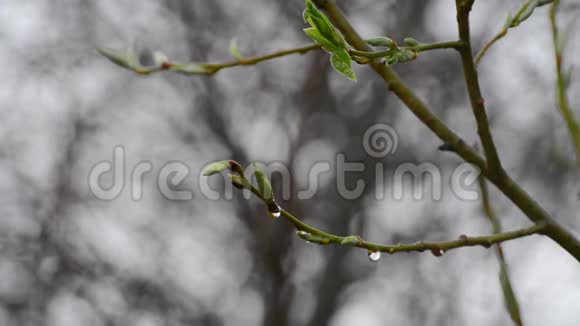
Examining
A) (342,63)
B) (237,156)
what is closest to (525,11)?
(342,63)

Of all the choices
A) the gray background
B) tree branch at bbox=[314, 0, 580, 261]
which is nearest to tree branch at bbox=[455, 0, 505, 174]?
tree branch at bbox=[314, 0, 580, 261]

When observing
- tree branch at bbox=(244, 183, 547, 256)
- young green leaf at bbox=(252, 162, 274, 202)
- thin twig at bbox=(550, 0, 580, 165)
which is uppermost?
thin twig at bbox=(550, 0, 580, 165)

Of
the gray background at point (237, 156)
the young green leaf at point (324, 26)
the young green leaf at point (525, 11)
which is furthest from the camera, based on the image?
the gray background at point (237, 156)

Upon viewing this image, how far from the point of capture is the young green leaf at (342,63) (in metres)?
0.49

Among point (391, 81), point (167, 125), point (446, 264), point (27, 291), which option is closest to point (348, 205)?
point (446, 264)

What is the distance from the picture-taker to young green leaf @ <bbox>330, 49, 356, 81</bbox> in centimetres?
49

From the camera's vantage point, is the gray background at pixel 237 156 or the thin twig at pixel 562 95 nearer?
the thin twig at pixel 562 95

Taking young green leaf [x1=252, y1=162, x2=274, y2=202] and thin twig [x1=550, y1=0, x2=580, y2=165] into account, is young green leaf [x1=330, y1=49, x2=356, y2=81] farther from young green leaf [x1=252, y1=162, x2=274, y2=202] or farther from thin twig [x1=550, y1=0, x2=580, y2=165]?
thin twig [x1=550, y1=0, x2=580, y2=165]

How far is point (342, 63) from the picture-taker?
503 mm

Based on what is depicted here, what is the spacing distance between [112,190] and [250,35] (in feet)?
4.18

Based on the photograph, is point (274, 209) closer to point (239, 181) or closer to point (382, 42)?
point (239, 181)

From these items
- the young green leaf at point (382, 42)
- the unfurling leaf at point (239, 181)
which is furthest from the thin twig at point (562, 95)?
A: the unfurling leaf at point (239, 181)

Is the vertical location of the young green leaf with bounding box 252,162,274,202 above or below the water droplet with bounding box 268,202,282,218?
above

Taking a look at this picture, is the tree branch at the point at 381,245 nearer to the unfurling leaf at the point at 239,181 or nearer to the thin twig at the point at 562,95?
the unfurling leaf at the point at 239,181
